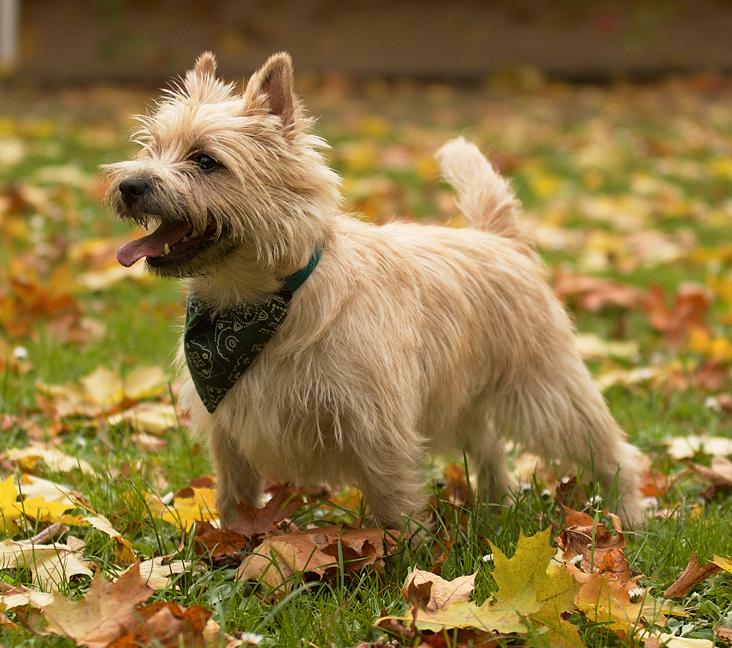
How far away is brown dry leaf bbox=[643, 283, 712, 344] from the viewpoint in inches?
209

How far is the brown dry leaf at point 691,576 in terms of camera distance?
2.72 metres

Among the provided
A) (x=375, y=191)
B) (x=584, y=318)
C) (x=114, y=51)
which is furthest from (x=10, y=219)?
(x=114, y=51)

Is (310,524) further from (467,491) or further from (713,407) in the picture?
(713,407)

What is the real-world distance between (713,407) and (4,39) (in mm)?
11956

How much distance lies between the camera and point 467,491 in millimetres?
3496

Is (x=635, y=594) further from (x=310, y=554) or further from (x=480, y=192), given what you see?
(x=480, y=192)

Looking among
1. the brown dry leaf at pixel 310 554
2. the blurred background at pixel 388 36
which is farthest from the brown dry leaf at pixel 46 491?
the blurred background at pixel 388 36

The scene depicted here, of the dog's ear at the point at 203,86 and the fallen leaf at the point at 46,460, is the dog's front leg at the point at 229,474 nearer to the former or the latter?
the fallen leaf at the point at 46,460

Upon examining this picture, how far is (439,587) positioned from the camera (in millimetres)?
2586

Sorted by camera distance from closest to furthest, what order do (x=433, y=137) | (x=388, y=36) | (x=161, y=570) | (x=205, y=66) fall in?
(x=161, y=570) < (x=205, y=66) < (x=433, y=137) < (x=388, y=36)

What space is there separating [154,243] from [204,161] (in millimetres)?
252

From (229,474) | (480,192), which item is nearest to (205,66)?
(480,192)

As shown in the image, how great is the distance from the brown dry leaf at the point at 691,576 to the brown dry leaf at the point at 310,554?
75 cm

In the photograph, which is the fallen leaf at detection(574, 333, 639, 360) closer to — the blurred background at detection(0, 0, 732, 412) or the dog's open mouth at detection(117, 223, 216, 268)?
the blurred background at detection(0, 0, 732, 412)
